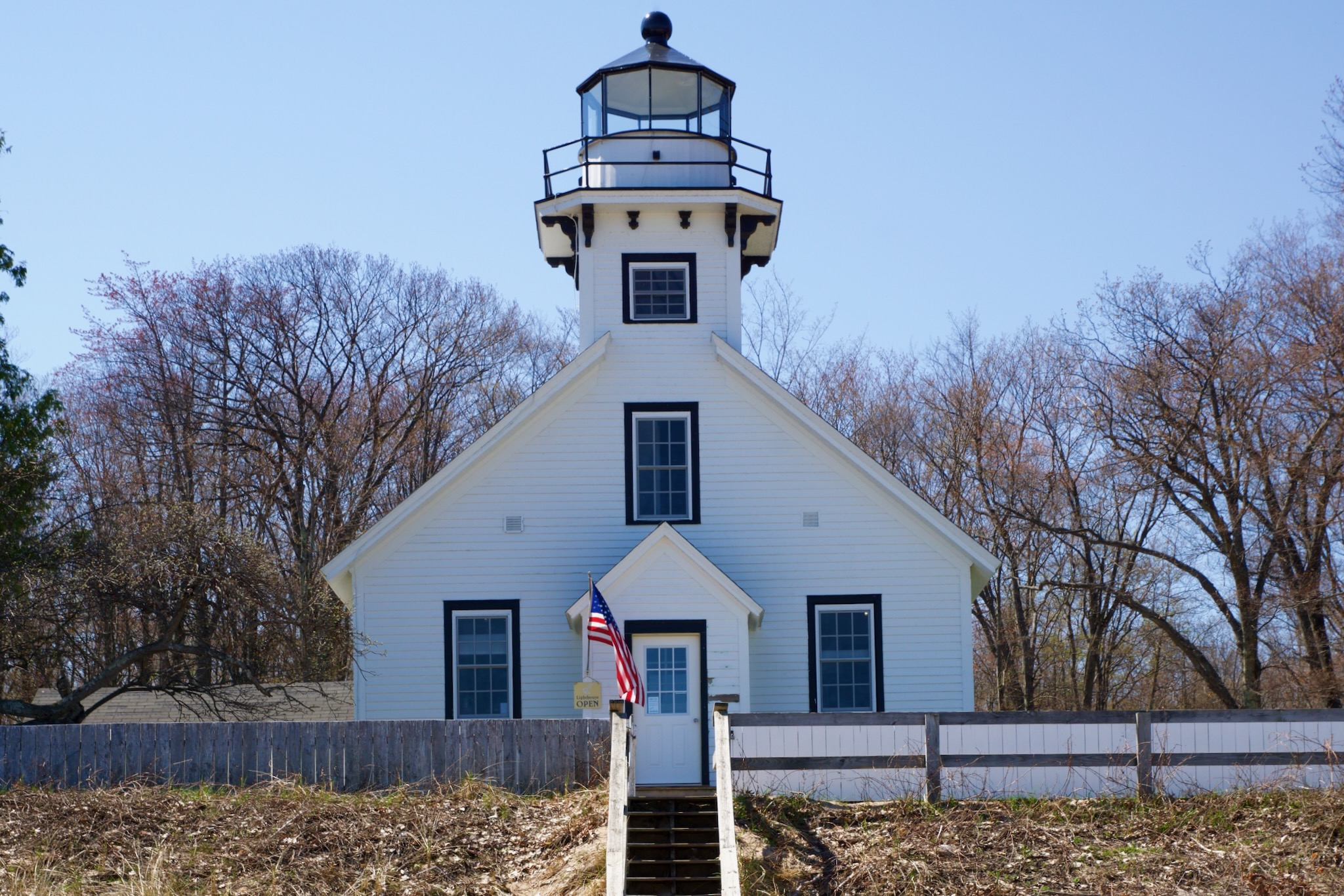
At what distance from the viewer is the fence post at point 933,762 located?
14.9 meters

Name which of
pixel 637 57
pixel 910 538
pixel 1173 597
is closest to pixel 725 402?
pixel 910 538

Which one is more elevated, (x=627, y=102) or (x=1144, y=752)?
(x=627, y=102)

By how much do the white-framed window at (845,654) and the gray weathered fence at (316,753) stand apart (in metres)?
4.72

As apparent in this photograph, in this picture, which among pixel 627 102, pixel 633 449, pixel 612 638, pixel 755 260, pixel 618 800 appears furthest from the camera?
pixel 755 260

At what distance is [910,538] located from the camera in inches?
806

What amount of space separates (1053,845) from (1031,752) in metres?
1.43

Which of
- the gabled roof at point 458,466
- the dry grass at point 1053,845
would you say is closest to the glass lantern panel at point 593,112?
the gabled roof at point 458,466

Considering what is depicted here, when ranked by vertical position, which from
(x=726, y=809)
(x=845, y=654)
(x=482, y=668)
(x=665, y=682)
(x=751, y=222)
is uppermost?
(x=751, y=222)

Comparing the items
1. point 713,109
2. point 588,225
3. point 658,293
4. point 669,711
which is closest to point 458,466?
point 658,293

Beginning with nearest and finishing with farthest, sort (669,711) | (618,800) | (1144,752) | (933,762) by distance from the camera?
(618,800), (933,762), (1144,752), (669,711)

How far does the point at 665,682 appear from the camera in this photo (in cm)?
1952

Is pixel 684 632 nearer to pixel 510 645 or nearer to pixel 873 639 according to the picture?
pixel 510 645

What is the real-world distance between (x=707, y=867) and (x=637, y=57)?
A: 13.4m

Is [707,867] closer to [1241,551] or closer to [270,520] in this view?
[1241,551]
